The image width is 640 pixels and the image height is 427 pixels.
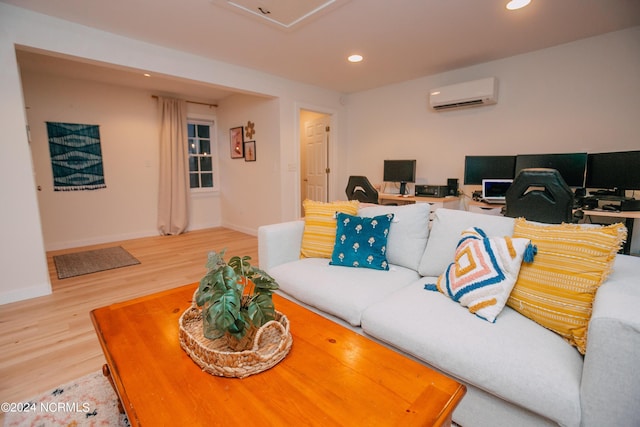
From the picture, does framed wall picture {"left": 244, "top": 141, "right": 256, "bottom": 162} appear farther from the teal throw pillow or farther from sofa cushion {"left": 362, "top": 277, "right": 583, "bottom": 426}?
sofa cushion {"left": 362, "top": 277, "right": 583, "bottom": 426}

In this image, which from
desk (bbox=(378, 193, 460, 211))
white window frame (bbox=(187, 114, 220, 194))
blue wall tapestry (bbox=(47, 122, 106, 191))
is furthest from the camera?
white window frame (bbox=(187, 114, 220, 194))

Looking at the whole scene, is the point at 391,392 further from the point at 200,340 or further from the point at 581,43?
the point at 581,43

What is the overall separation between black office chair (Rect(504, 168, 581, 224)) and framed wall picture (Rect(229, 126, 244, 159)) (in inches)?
160

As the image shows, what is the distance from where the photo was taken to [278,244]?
2.19 metres

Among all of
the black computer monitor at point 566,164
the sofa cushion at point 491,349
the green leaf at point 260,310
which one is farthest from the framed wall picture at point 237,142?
the green leaf at point 260,310

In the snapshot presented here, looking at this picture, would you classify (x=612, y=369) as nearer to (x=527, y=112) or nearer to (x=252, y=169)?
(x=527, y=112)

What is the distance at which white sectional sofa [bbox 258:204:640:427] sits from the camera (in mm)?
938

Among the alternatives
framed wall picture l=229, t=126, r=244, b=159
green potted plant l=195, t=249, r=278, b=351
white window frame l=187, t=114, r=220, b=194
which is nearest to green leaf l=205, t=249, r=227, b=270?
green potted plant l=195, t=249, r=278, b=351

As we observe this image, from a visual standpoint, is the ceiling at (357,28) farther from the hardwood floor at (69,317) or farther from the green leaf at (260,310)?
the hardwood floor at (69,317)

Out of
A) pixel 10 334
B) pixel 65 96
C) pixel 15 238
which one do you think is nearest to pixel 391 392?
pixel 10 334

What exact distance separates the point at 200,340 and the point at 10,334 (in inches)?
79.8

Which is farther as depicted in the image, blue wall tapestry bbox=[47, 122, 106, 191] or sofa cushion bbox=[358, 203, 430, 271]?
blue wall tapestry bbox=[47, 122, 106, 191]

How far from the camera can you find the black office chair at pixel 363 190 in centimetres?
345

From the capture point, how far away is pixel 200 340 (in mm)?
1112
